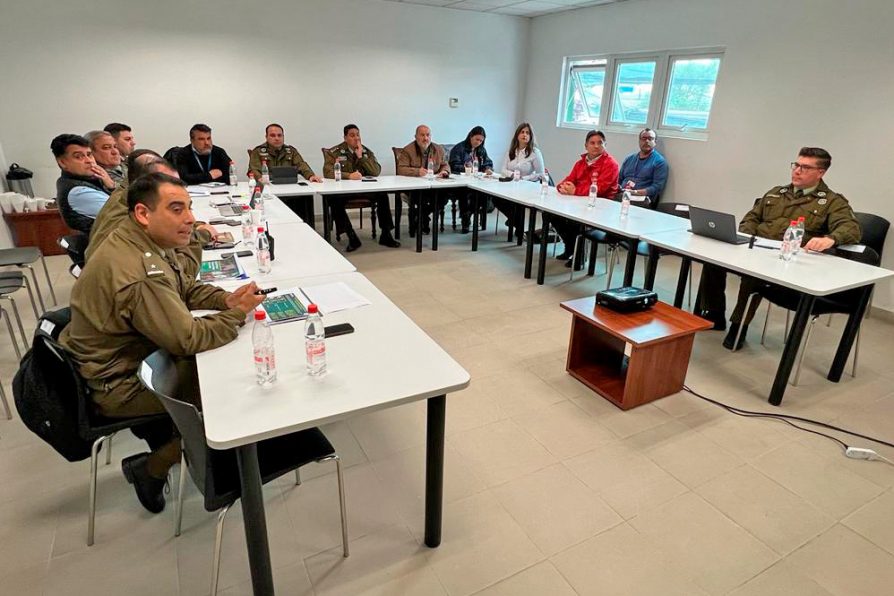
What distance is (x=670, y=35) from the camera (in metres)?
5.47

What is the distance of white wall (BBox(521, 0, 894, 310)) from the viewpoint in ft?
12.9

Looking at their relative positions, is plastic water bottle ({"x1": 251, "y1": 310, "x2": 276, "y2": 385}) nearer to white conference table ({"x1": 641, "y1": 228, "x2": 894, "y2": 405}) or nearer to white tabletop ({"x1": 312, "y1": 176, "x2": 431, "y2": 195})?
white conference table ({"x1": 641, "y1": 228, "x2": 894, "y2": 405})

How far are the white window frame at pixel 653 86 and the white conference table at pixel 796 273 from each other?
2733mm

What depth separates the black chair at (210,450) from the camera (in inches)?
51.5

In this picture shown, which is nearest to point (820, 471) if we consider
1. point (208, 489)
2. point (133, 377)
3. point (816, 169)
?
point (816, 169)

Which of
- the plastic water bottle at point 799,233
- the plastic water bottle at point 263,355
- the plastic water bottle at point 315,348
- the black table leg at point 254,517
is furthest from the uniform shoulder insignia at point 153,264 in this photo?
the plastic water bottle at point 799,233

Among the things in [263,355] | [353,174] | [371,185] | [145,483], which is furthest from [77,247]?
[353,174]

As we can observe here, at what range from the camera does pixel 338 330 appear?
1.83 m

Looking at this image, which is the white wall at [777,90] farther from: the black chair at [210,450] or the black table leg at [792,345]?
the black chair at [210,450]

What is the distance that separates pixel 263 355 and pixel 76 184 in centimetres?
262

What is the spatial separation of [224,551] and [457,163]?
205 inches

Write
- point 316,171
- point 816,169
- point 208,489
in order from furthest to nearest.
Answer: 1. point 316,171
2. point 816,169
3. point 208,489

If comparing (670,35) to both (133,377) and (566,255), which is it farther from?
(133,377)

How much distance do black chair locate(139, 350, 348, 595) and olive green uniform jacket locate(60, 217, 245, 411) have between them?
0.33ft
